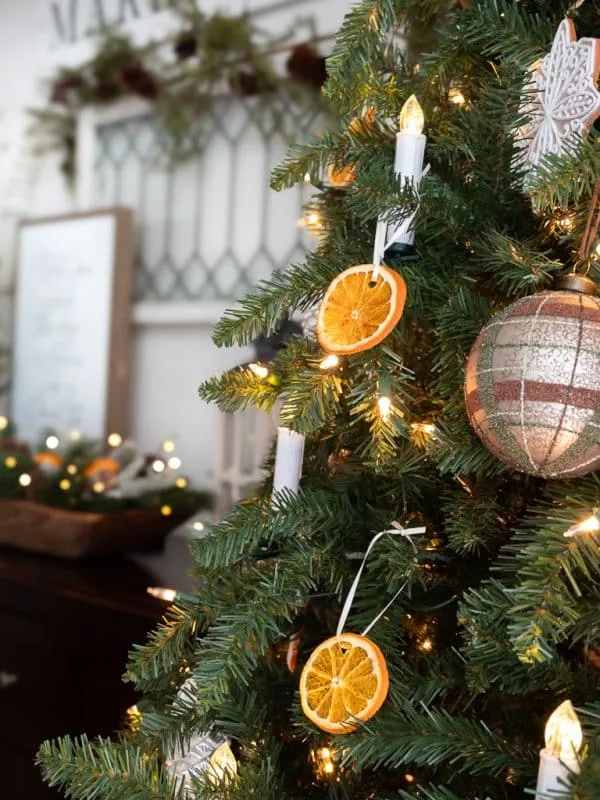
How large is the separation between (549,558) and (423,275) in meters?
0.22

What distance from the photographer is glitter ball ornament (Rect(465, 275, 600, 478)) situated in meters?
0.45

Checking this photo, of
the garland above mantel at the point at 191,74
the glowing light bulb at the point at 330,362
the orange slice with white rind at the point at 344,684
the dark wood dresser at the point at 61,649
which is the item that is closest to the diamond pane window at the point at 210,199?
the garland above mantel at the point at 191,74

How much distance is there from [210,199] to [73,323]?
405mm

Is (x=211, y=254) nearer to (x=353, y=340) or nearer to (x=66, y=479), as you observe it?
(x=66, y=479)

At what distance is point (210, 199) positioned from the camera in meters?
1.71

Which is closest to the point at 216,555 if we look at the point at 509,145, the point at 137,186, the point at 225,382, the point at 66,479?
the point at 225,382

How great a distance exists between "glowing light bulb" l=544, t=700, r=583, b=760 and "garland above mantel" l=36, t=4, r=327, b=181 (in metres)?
1.24

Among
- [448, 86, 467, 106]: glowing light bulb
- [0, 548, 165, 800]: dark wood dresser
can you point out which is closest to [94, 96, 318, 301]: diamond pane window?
[0, 548, 165, 800]: dark wood dresser

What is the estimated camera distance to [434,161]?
643mm

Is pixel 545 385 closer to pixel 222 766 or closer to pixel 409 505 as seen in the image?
pixel 409 505

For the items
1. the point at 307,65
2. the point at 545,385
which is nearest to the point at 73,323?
the point at 307,65

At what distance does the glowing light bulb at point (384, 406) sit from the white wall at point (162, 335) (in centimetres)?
96

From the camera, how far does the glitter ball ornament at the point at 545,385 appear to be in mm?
450

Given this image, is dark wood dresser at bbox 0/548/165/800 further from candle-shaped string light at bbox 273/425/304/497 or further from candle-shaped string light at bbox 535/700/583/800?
candle-shaped string light at bbox 535/700/583/800
